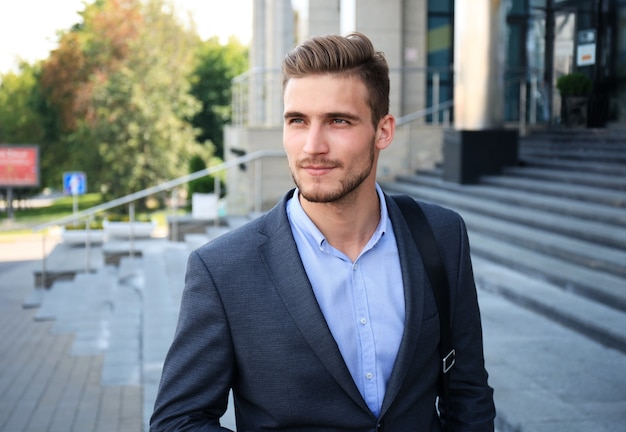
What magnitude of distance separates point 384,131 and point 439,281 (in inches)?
14.4

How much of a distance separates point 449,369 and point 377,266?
0.30m

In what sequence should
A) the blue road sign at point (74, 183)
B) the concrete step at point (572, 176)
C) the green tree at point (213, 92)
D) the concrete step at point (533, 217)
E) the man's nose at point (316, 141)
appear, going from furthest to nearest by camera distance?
1. the green tree at point (213, 92)
2. the blue road sign at point (74, 183)
3. the concrete step at point (572, 176)
4. the concrete step at point (533, 217)
5. the man's nose at point (316, 141)

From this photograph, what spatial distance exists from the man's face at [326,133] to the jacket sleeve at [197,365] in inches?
12.3

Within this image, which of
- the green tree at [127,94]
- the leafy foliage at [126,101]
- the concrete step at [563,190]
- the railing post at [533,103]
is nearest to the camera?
the concrete step at [563,190]

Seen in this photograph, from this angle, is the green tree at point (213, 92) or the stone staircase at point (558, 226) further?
the green tree at point (213, 92)

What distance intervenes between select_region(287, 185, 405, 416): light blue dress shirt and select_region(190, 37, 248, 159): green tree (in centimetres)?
4520

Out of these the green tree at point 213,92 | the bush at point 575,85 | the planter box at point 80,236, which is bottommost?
the planter box at point 80,236

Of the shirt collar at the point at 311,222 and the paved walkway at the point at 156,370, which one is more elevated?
the shirt collar at the point at 311,222

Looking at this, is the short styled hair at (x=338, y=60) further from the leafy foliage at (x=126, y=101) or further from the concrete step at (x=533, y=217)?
the leafy foliage at (x=126, y=101)

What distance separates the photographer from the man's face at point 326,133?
1.77m

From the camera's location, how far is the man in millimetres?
1772

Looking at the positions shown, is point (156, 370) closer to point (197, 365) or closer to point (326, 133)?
point (197, 365)

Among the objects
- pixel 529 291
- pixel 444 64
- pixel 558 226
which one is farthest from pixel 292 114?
pixel 444 64

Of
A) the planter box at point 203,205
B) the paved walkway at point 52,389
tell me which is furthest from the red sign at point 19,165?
the paved walkway at point 52,389
